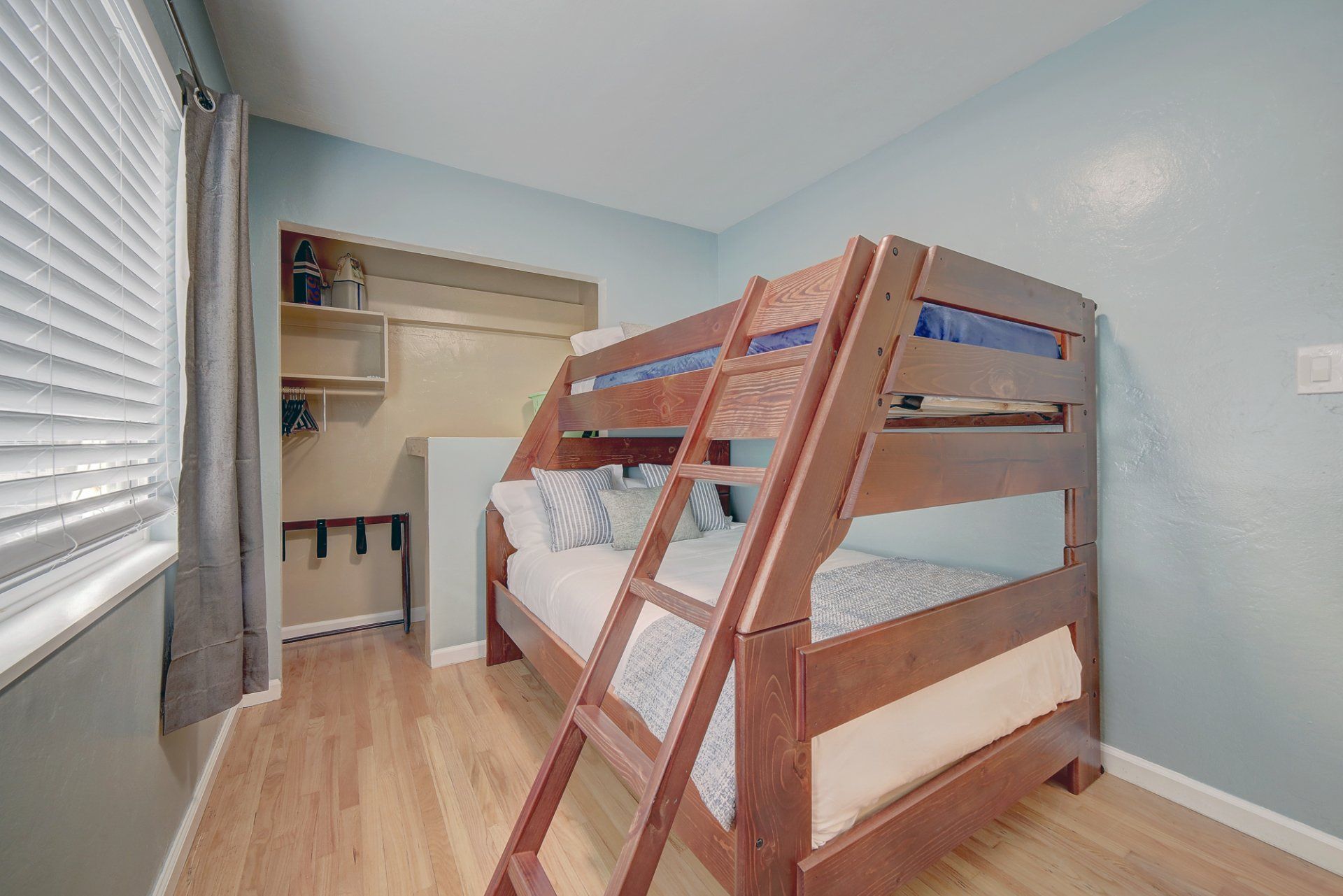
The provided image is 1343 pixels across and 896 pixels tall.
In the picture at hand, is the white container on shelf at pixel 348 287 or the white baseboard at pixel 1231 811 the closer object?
the white baseboard at pixel 1231 811

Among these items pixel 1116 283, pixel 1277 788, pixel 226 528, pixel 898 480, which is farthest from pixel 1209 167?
pixel 226 528

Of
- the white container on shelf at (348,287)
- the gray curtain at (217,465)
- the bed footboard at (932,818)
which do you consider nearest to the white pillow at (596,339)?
the white container on shelf at (348,287)

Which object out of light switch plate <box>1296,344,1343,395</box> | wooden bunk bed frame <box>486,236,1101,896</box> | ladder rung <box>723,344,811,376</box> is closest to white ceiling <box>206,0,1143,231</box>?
wooden bunk bed frame <box>486,236,1101,896</box>

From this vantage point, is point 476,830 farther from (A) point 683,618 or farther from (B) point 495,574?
(B) point 495,574

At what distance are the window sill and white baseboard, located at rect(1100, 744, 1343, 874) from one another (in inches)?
104

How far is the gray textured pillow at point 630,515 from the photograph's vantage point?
2348 mm

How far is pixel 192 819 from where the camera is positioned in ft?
4.85

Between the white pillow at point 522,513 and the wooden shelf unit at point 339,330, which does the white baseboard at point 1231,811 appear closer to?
the white pillow at point 522,513

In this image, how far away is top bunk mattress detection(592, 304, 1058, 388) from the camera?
1219mm

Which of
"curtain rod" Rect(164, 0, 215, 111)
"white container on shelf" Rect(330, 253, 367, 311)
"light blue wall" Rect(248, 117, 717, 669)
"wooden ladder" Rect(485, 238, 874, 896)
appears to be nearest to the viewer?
"wooden ladder" Rect(485, 238, 874, 896)

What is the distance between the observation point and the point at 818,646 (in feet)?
3.25

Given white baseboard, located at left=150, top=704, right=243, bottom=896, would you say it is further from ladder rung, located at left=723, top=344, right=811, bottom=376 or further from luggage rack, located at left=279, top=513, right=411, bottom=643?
ladder rung, located at left=723, top=344, right=811, bottom=376

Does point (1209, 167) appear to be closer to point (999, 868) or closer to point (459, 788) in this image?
point (999, 868)

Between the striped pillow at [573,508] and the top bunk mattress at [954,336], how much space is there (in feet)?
3.15
